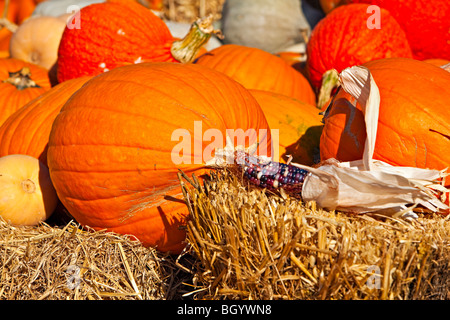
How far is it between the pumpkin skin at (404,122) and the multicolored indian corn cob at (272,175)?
0.30 metres

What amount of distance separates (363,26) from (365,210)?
5.96 feet

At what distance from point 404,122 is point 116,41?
1.86 meters

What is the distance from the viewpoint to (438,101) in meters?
1.63

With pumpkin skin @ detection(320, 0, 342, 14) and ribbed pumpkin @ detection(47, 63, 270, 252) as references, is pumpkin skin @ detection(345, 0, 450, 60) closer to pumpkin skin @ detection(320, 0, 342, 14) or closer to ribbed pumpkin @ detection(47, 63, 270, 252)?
pumpkin skin @ detection(320, 0, 342, 14)

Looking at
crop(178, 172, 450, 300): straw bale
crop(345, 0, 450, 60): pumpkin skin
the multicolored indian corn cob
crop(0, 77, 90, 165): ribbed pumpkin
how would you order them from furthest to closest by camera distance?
crop(345, 0, 450, 60): pumpkin skin < crop(0, 77, 90, 165): ribbed pumpkin < the multicolored indian corn cob < crop(178, 172, 450, 300): straw bale

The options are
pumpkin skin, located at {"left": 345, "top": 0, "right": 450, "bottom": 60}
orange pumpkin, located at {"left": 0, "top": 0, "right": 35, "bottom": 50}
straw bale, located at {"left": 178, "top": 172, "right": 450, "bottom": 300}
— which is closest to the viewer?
straw bale, located at {"left": 178, "top": 172, "right": 450, "bottom": 300}

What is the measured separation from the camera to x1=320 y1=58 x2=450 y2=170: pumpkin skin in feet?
5.19

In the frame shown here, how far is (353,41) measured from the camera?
2881mm

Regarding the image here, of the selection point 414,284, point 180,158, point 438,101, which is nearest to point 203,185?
point 180,158

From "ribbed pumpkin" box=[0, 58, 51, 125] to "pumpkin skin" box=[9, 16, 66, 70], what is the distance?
23 cm

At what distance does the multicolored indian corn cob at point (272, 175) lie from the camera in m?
1.53

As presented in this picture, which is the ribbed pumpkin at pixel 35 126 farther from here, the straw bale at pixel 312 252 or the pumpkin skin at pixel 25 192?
the straw bale at pixel 312 252

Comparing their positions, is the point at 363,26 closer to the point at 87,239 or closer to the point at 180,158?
the point at 180,158
